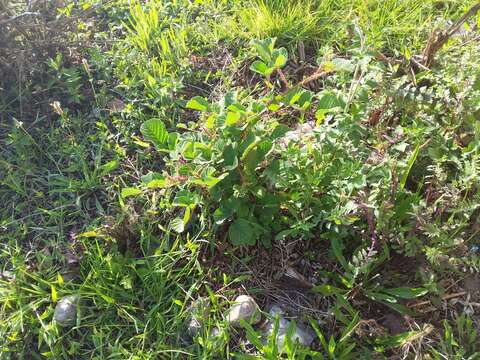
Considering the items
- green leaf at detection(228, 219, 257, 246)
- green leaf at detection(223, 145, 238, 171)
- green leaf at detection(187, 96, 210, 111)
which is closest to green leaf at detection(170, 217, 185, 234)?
green leaf at detection(228, 219, 257, 246)

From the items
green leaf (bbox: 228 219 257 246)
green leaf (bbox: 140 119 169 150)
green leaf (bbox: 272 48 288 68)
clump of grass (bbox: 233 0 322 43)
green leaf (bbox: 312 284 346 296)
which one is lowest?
green leaf (bbox: 312 284 346 296)

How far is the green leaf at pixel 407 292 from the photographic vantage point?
1.79 metres

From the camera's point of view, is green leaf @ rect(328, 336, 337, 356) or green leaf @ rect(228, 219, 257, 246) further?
green leaf @ rect(228, 219, 257, 246)

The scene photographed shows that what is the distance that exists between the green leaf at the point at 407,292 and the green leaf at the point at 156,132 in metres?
1.08

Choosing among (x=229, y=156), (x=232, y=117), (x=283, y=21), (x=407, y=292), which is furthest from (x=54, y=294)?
(x=283, y=21)

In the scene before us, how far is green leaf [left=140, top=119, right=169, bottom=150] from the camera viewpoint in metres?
1.88

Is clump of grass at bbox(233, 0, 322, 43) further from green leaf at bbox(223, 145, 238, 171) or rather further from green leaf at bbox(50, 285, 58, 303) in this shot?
green leaf at bbox(50, 285, 58, 303)

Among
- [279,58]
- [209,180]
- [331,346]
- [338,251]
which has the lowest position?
[331,346]

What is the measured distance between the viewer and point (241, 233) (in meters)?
1.89

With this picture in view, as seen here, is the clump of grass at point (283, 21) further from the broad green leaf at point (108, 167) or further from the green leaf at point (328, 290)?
the green leaf at point (328, 290)

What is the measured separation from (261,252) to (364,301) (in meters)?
0.48

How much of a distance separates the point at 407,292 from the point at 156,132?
1.18 metres

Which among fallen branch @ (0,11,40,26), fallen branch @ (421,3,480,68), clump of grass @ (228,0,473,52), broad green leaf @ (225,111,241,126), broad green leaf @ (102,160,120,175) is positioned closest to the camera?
broad green leaf @ (225,111,241,126)

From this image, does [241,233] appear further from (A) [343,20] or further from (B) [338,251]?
(A) [343,20]
